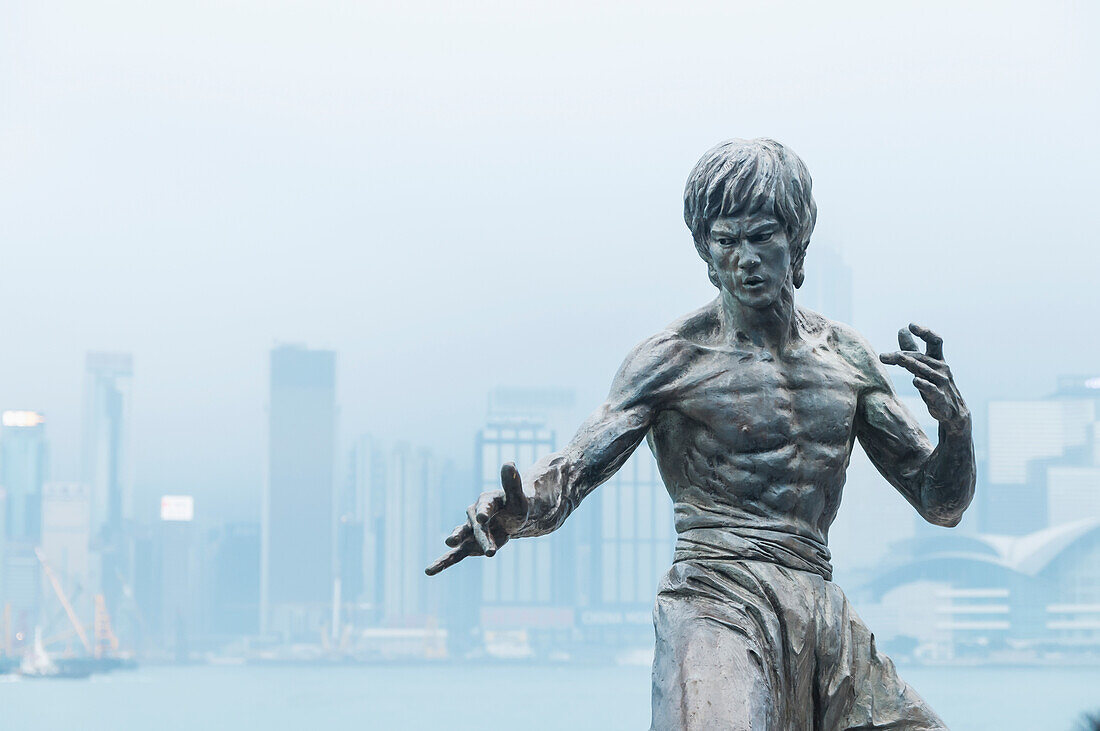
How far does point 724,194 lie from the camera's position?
18.4ft

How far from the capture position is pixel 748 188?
5.60 meters

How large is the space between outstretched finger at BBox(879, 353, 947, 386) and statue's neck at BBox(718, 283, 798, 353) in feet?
1.54

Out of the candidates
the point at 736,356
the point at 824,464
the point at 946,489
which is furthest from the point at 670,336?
the point at 946,489

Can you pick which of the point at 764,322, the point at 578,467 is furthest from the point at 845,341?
the point at 578,467

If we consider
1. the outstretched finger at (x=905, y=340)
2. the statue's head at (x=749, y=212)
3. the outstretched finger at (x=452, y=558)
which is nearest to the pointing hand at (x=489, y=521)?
the outstretched finger at (x=452, y=558)

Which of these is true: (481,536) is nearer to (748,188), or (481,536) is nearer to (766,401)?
(766,401)

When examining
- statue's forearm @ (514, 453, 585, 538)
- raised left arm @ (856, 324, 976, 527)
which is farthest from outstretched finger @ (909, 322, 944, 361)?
statue's forearm @ (514, 453, 585, 538)

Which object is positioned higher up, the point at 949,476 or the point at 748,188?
the point at 748,188

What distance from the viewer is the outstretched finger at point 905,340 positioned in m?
5.59

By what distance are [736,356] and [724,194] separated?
0.57 meters

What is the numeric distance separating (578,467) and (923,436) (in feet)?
3.93

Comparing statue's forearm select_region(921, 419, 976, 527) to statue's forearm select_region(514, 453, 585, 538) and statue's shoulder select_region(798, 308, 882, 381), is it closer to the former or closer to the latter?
statue's shoulder select_region(798, 308, 882, 381)

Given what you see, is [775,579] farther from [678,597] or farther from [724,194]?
[724,194]

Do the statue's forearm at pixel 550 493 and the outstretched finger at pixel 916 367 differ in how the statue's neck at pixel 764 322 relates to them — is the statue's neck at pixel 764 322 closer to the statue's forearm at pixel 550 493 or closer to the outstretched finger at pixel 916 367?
the outstretched finger at pixel 916 367
